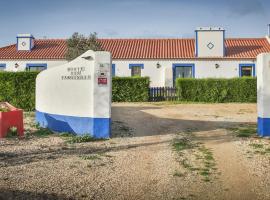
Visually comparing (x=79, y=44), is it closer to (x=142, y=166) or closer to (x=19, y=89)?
(x=19, y=89)

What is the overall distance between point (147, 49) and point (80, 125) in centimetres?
2302

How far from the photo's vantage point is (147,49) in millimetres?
34438

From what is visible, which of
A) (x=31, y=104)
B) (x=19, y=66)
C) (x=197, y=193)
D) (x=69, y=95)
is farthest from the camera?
(x=19, y=66)

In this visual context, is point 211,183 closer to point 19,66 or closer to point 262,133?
point 262,133

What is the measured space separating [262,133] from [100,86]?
5.01 m

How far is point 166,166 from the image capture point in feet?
27.5

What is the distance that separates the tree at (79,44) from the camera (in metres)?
31.9

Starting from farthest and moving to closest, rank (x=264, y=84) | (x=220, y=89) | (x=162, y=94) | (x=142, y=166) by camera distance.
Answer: (x=162, y=94)
(x=220, y=89)
(x=264, y=84)
(x=142, y=166)

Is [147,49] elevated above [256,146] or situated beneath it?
elevated above

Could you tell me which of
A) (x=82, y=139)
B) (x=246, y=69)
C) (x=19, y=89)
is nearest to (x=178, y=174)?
(x=82, y=139)

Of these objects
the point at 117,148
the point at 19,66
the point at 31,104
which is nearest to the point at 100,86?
the point at 117,148

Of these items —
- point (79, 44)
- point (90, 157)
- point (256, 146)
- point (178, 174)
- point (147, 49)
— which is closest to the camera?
point (178, 174)

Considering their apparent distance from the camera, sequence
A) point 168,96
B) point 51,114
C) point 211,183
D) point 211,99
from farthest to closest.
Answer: point 168,96 → point 211,99 → point 51,114 → point 211,183

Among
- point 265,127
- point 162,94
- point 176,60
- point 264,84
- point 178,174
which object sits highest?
point 176,60
